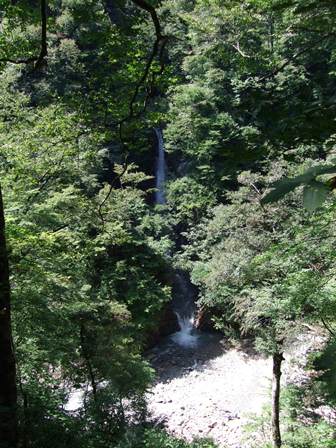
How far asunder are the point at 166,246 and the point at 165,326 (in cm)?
357

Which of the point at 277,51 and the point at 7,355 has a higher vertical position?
the point at 277,51

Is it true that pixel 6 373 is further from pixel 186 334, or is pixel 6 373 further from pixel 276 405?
pixel 186 334

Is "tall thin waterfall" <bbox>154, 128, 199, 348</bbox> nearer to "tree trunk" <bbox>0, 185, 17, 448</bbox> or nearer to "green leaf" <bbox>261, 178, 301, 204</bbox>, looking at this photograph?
"tree trunk" <bbox>0, 185, 17, 448</bbox>

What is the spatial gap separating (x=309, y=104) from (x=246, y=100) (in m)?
0.23

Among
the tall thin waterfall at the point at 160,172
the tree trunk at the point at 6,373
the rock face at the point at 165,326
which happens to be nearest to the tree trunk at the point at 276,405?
the tree trunk at the point at 6,373

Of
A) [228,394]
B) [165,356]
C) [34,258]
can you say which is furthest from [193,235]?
[34,258]

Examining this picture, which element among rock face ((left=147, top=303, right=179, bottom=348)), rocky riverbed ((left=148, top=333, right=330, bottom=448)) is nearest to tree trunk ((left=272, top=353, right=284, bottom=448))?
rocky riverbed ((left=148, top=333, right=330, bottom=448))

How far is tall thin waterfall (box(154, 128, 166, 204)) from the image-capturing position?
2267cm

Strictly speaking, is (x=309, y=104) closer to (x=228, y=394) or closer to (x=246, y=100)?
(x=246, y=100)

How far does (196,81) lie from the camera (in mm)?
22266

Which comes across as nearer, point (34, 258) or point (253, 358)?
point (34, 258)

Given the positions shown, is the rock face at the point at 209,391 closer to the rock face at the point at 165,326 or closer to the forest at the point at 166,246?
the forest at the point at 166,246

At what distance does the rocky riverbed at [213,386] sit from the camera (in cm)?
1143

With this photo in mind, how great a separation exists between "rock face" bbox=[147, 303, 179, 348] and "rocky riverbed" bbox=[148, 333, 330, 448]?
0.42 m
